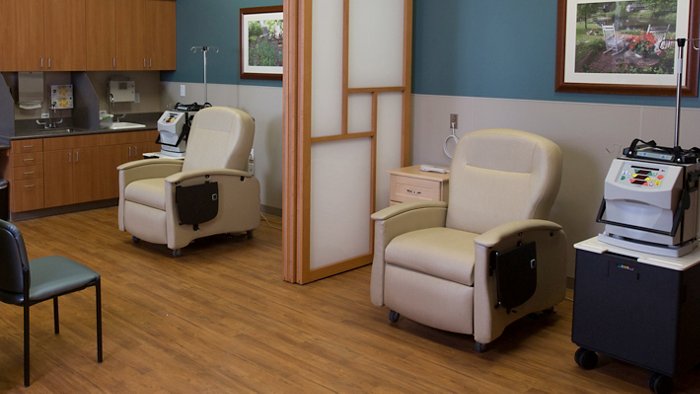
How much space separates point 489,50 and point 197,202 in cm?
235

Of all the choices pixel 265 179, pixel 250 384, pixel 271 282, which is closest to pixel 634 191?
pixel 250 384

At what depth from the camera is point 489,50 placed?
4.98 meters

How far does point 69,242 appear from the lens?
591 cm

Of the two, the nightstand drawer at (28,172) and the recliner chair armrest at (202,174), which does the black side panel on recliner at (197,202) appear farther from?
the nightstand drawer at (28,172)

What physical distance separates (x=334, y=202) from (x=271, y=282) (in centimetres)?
68

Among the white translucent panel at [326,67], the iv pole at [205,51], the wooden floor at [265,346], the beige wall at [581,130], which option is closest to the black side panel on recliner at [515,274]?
the wooden floor at [265,346]

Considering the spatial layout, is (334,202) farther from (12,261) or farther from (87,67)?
(87,67)

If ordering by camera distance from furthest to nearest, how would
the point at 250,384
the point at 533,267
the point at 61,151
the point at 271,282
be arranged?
the point at 61,151 < the point at 271,282 < the point at 533,267 < the point at 250,384

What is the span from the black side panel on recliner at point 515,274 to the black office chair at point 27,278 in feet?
6.26

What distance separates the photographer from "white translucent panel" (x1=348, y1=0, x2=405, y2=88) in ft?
16.2

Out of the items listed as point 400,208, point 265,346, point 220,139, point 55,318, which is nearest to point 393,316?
point 400,208

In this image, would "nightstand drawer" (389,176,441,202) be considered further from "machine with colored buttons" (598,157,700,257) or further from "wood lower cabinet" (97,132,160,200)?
"wood lower cabinet" (97,132,160,200)

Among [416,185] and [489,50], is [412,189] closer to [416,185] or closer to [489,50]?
[416,185]

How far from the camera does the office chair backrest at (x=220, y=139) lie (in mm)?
5684
